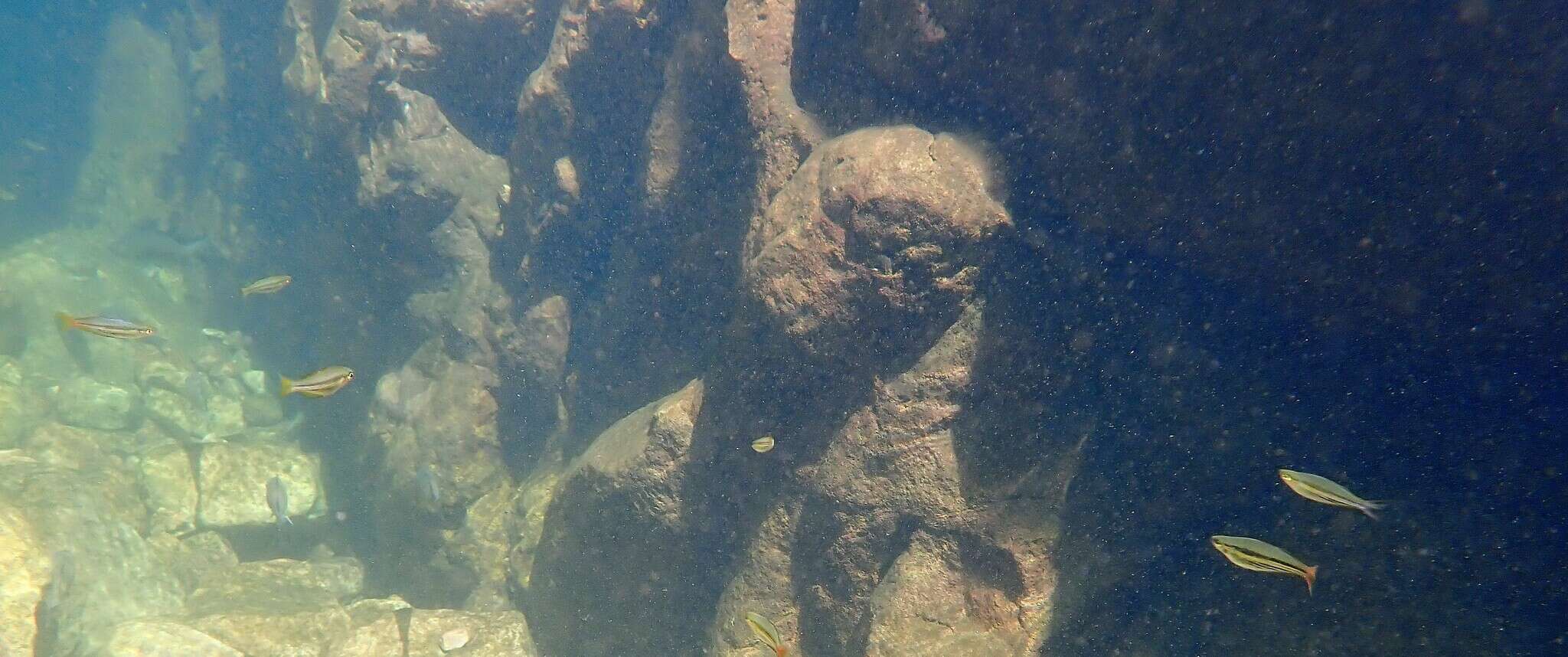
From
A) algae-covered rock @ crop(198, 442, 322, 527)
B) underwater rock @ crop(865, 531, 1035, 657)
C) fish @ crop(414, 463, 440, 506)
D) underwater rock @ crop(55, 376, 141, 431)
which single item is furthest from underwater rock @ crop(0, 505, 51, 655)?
underwater rock @ crop(865, 531, 1035, 657)

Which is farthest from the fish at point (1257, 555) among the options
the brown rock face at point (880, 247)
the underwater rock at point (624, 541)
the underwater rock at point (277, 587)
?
the underwater rock at point (277, 587)

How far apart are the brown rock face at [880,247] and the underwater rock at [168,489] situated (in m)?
9.76

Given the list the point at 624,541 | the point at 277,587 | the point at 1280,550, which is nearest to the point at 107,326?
the point at 277,587

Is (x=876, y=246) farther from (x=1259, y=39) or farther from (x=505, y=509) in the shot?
(x=505, y=509)

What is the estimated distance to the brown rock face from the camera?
16.6 feet

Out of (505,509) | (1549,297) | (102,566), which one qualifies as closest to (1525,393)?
(1549,297)

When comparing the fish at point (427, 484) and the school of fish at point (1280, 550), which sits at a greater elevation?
the school of fish at point (1280, 550)

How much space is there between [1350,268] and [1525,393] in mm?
1149

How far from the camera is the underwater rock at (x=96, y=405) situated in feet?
37.6

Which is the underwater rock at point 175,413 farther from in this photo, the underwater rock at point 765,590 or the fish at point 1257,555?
the fish at point 1257,555

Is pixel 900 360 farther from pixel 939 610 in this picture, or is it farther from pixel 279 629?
pixel 279 629

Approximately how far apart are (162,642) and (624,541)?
4.50m

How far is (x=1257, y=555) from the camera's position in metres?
3.38

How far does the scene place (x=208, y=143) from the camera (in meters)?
17.7
